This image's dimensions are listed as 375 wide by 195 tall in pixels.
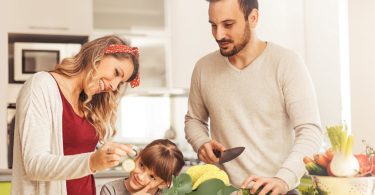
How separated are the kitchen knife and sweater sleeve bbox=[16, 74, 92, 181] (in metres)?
0.32

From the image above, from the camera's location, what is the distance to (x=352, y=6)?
1929 mm

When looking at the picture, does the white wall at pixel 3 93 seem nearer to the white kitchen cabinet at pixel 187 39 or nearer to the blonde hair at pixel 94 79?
the white kitchen cabinet at pixel 187 39

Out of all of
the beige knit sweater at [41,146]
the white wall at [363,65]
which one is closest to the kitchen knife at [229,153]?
the beige knit sweater at [41,146]

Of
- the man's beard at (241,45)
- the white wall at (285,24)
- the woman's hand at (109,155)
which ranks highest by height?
the white wall at (285,24)

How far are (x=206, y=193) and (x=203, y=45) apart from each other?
1.72 meters

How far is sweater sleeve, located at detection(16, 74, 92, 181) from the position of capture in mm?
955

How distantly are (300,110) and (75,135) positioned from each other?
482mm

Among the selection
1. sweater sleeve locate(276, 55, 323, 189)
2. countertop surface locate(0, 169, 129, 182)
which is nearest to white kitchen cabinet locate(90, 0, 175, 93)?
countertop surface locate(0, 169, 129, 182)

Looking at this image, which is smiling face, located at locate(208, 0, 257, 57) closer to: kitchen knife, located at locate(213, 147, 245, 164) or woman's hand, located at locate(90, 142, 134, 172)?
kitchen knife, located at locate(213, 147, 245, 164)

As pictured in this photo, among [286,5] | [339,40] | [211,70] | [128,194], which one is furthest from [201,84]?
[286,5]

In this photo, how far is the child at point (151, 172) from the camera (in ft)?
3.63

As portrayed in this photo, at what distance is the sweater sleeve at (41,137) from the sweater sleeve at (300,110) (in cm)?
44

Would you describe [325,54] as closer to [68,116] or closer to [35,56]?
[35,56]

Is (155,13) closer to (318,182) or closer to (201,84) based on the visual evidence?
(201,84)
